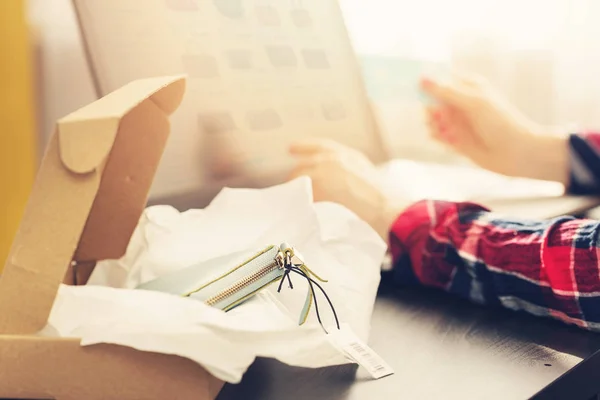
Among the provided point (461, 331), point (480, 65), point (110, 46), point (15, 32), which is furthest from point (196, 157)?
point (480, 65)

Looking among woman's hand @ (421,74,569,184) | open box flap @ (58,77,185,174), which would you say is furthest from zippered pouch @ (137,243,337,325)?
woman's hand @ (421,74,569,184)

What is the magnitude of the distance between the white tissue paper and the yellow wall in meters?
0.28

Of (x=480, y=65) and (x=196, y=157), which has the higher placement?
(x=196, y=157)

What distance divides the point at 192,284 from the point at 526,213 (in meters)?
0.51

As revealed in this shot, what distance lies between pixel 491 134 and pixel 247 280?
2.31 feet

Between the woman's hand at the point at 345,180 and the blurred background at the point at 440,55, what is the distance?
0.77 feet

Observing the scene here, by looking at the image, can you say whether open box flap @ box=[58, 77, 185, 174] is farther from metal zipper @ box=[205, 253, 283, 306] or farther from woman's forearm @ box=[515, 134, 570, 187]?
woman's forearm @ box=[515, 134, 570, 187]

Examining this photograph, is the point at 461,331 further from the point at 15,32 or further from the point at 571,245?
the point at 15,32

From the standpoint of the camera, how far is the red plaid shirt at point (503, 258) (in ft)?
1.71

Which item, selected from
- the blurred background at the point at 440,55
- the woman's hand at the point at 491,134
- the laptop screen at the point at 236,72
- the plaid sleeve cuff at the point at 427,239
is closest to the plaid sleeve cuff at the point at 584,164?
the woman's hand at the point at 491,134

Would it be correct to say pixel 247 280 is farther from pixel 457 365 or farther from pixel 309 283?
pixel 457 365

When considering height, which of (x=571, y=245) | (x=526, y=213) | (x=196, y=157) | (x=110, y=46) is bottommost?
(x=526, y=213)

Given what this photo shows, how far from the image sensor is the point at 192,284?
1.62 feet

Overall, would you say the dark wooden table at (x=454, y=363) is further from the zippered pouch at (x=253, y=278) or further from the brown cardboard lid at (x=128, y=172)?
the brown cardboard lid at (x=128, y=172)
